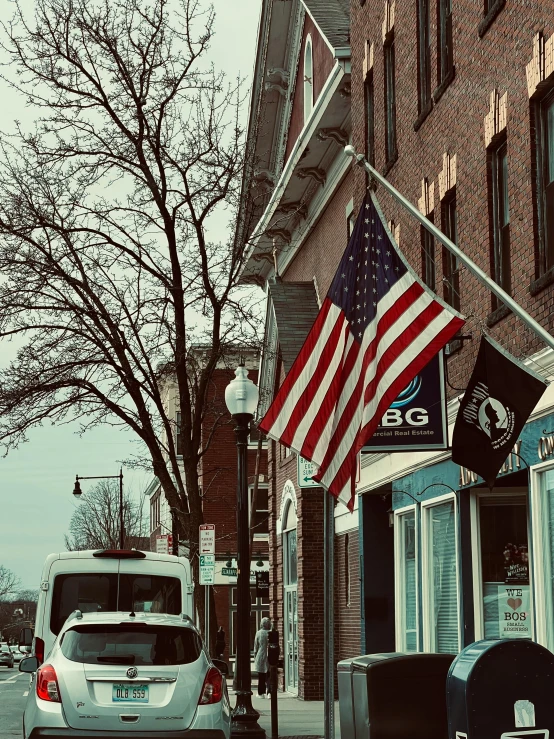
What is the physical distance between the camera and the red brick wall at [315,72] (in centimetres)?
2638

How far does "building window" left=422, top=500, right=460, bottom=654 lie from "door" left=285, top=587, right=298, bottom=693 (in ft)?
40.0

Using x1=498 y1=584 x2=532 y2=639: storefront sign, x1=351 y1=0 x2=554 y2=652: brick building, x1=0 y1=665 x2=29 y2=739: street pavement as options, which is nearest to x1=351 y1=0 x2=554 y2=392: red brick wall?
x1=351 y1=0 x2=554 y2=652: brick building

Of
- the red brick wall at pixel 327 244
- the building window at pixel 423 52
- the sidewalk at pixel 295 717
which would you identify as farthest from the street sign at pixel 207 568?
the building window at pixel 423 52

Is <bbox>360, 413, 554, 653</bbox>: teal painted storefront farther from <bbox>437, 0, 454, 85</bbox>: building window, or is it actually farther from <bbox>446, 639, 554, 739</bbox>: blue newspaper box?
<bbox>446, 639, 554, 739</bbox>: blue newspaper box

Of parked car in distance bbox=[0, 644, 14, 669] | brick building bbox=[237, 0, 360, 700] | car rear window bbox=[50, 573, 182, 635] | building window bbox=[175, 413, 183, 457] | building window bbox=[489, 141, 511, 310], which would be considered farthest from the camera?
parked car in distance bbox=[0, 644, 14, 669]

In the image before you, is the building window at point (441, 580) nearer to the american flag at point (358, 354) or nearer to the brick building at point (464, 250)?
the brick building at point (464, 250)

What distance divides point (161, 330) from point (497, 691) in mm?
17182

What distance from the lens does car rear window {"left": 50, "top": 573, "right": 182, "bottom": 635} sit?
15.6 meters

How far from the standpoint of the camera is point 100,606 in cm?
1584

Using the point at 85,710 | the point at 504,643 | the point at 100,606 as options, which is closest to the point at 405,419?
the point at 100,606

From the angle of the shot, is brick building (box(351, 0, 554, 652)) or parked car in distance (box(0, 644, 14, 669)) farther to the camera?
parked car in distance (box(0, 644, 14, 669))

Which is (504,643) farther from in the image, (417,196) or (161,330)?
(161,330)

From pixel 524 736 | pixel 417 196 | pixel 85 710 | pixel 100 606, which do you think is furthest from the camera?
pixel 417 196


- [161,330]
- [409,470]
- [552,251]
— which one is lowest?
[409,470]
